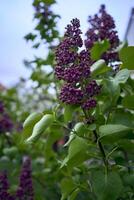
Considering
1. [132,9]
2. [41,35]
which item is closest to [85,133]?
[41,35]

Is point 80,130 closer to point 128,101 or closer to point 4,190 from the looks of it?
point 128,101

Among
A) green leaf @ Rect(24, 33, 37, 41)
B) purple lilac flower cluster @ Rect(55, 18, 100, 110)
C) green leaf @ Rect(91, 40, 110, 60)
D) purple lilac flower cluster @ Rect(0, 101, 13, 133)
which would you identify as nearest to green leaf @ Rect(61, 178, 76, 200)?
purple lilac flower cluster @ Rect(55, 18, 100, 110)

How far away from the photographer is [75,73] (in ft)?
3.19

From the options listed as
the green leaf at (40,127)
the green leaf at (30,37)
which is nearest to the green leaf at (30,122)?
the green leaf at (40,127)

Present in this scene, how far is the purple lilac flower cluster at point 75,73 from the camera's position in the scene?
98 cm

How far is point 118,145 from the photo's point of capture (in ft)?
3.37

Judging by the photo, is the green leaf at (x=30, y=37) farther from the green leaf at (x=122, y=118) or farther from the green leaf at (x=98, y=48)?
the green leaf at (x=122, y=118)

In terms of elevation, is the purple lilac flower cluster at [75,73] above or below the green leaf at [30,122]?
above

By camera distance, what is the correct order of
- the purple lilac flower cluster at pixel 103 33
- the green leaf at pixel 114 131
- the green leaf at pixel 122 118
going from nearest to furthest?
the green leaf at pixel 114 131 → the green leaf at pixel 122 118 → the purple lilac flower cluster at pixel 103 33

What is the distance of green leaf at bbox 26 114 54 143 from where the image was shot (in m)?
0.95

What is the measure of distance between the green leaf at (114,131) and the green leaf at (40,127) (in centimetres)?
12

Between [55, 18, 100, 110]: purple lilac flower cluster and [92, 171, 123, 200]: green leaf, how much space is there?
0.54 ft

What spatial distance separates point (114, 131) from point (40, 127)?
6.3 inches

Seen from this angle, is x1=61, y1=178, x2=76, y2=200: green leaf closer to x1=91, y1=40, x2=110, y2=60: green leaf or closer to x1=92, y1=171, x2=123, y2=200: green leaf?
x1=92, y1=171, x2=123, y2=200: green leaf
